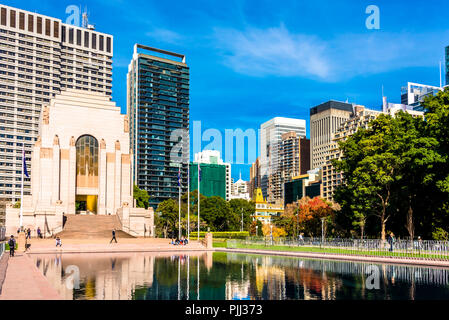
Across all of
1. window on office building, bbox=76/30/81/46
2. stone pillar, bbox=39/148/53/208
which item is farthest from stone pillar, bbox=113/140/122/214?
window on office building, bbox=76/30/81/46

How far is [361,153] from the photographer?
59.3m

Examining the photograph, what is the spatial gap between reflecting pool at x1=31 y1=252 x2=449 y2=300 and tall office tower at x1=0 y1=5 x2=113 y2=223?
132 meters

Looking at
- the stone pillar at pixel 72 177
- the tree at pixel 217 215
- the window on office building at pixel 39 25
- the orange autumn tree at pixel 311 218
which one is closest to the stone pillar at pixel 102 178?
the stone pillar at pixel 72 177

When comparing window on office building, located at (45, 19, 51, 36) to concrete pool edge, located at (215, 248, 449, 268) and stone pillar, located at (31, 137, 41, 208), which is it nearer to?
stone pillar, located at (31, 137, 41, 208)

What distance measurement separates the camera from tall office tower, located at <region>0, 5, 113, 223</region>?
151750mm

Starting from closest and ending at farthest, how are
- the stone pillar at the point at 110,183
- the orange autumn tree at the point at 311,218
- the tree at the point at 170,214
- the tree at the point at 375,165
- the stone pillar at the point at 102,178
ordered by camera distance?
the tree at the point at 375,165 → the stone pillar at the point at 102,178 → the stone pillar at the point at 110,183 → the orange autumn tree at the point at 311,218 → the tree at the point at 170,214

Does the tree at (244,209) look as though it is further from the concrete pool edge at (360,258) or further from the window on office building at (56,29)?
the window on office building at (56,29)

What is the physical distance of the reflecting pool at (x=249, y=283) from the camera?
19.8 meters

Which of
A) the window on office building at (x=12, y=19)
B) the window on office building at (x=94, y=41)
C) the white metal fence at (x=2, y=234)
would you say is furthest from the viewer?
the window on office building at (x=94, y=41)

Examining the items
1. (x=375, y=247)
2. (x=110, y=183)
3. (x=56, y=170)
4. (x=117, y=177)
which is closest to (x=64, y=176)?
(x=56, y=170)

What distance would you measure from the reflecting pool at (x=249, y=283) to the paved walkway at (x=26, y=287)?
0.77 m

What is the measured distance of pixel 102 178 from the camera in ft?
259

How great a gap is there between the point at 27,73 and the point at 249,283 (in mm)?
155757
